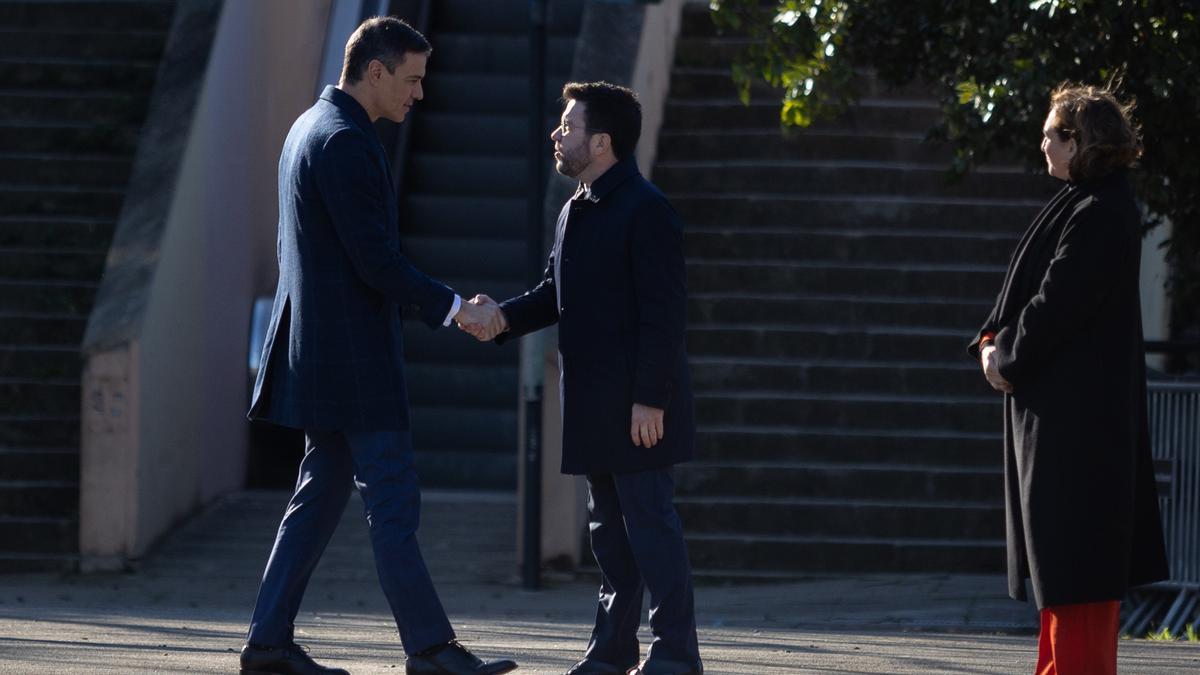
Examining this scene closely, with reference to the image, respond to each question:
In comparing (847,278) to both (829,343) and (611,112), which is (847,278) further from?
(611,112)

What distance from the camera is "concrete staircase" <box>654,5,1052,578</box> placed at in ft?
29.3

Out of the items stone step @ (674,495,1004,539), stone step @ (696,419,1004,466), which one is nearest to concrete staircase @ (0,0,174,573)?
stone step @ (674,495,1004,539)

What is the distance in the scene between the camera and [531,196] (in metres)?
8.52

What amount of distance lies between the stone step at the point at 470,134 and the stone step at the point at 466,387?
246 centimetres

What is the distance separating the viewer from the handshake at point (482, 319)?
5.25 m

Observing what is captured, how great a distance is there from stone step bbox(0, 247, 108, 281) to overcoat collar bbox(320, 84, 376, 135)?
4.92m

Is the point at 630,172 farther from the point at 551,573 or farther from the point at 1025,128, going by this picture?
the point at 551,573

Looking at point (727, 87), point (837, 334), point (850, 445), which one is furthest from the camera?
point (727, 87)

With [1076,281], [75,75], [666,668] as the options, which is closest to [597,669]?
[666,668]

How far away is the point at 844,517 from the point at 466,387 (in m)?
3.08

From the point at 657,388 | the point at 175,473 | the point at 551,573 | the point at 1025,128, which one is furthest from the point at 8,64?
the point at 657,388

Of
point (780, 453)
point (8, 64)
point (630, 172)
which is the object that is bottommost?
point (780, 453)

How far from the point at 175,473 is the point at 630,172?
4.85 meters

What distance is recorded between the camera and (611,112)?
5.15m
